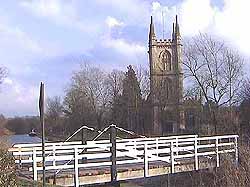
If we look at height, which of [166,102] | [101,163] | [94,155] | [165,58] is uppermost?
[165,58]

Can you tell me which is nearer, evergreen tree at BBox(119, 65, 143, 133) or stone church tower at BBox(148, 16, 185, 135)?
stone church tower at BBox(148, 16, 185, 135)

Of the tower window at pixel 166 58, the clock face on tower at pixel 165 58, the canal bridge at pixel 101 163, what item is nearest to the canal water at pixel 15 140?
the canal bridge at pixel 101 163

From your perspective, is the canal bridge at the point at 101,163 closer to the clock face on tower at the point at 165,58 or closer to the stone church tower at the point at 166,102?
the stone church tower at the point at 166,102

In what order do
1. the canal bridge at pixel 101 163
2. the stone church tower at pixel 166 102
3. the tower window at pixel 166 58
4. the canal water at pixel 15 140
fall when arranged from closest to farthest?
the canal bridge at pixel 101 163
the canal water at pixel 15 140
the stone church tower at pixel 166 102
the tower window at pixel 166 58

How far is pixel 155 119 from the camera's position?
57.6m

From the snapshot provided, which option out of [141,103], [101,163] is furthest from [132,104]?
[101,163]

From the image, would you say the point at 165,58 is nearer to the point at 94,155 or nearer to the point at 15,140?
the point at 15,140

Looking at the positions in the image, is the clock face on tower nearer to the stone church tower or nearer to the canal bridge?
the stone church tower

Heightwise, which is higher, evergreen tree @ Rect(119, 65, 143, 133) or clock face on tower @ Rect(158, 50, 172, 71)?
clock face on tower @ Rect(158, 50, 172, 71)

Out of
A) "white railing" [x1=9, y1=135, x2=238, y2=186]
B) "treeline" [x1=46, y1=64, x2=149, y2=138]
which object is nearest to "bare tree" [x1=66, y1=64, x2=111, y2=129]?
"treeline" [x1=46, y1=64, x2=149, y2=138]

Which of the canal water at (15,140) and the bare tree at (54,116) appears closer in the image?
the canal water at (15,140)

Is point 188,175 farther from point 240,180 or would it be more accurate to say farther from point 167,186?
point 240,180

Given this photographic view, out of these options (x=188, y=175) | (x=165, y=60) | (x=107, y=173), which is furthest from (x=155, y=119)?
(x=107, y=173)

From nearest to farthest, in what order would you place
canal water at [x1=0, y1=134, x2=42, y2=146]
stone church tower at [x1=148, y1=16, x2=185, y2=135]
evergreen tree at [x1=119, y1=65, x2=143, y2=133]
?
canal water at [x1=0, y1=134, x2=42, y2=146], stone church tower at [x1=148, y1=16, x2=185, y2=135], evergreen tree at [x1=119, y1=65, x2=143, y2=133]
